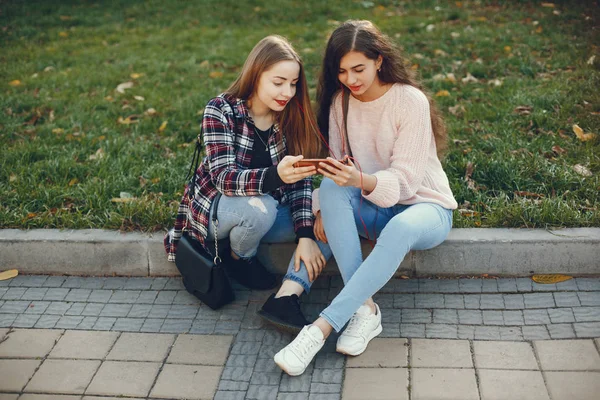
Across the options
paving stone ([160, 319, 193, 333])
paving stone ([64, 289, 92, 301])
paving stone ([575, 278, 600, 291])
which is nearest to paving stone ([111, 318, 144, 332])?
paving stone ([160, 319, 193, 333])

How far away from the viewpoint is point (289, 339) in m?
3.17

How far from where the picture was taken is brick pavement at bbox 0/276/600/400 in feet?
9.18

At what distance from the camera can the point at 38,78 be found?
6.42 meters

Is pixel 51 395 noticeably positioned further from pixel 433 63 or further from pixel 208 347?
pixel 433 63

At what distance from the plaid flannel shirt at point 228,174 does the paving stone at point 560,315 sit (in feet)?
4.21

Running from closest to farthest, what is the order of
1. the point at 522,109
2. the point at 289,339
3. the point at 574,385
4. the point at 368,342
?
the point at 574,385, the point at 368,342, the point at 289,339, the point at 522,109

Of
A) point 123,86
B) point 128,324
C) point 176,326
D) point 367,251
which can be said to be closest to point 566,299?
point 367,251

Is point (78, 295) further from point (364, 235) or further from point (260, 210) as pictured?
point (364, 235)

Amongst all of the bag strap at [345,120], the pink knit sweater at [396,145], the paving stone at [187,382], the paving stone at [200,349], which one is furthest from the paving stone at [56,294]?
the bag strap at [345,120]

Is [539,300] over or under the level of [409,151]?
under

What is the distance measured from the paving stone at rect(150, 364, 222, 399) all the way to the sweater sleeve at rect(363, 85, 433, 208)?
1.13m

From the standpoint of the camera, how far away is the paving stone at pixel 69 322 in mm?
3379

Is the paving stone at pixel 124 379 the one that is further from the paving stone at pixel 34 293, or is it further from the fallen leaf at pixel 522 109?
the fallen leaf at pixel 522 109

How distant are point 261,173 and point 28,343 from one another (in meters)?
1.46
